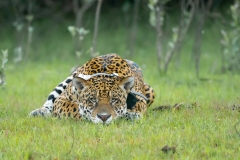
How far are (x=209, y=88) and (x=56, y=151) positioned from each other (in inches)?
242

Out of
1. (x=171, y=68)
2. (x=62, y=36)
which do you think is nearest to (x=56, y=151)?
(x=171, y=68)

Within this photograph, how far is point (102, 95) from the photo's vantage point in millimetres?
8500

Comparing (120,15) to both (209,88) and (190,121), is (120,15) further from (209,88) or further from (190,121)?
(190,121)

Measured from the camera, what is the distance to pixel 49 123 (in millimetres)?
8469

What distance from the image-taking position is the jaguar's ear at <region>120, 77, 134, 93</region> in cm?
875

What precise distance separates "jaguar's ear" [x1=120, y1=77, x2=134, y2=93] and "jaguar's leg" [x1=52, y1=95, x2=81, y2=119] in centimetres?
78

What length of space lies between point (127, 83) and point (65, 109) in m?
1.05

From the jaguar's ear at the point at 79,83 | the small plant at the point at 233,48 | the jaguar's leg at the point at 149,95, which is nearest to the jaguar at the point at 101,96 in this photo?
the jaguar's ear at the point at 79,83

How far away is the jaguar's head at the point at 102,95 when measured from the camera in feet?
27.3

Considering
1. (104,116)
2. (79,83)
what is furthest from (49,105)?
(104,116)

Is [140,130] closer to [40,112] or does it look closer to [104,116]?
[104,116]

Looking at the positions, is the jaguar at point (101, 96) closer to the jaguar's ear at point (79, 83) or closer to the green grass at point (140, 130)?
the jaguar's ear at point (79, 83)

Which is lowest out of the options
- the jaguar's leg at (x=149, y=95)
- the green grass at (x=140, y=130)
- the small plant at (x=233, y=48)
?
the green grass at (x=140, y=130)

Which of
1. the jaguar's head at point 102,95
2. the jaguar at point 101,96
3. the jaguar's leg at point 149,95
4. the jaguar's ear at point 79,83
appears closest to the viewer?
the jaguar's head at point 102,95
